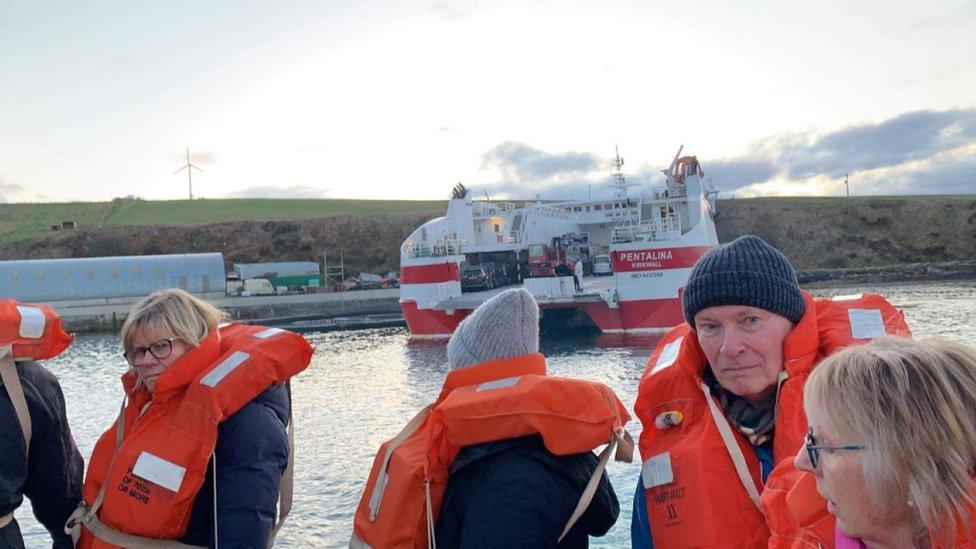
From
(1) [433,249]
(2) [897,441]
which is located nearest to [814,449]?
(2) [897,441]

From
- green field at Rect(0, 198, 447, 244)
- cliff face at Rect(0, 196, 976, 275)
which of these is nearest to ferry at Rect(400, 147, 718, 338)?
cliff face at Rect(0, 196, 976, 275)

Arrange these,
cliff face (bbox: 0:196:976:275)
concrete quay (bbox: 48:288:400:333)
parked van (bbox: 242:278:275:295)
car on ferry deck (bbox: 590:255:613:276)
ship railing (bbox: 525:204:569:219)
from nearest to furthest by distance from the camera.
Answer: car on ferry deck (bbox: 590:255:613:276) < ship railing (bbox: 525:204:569:219) < concrete quay (bbox: 48:288:400:333) < parked van (bbox: 242:278:275:295) < cliff face (bbox: 0:196:976:275)

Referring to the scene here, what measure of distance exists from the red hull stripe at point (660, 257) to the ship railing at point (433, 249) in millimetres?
6542

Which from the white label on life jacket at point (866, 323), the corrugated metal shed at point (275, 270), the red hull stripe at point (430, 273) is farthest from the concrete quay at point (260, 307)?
the white label on life jacket at point (866, 323)

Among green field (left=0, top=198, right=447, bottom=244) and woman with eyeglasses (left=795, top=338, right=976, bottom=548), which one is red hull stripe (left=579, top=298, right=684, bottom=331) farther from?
green field (left=0, top=198, right=447, bottom=244)

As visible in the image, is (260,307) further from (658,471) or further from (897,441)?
(897,441)

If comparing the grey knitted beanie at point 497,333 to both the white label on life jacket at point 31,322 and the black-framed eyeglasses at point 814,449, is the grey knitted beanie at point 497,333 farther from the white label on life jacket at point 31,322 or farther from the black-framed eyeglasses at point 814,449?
the white label on life jacket at point 31,322

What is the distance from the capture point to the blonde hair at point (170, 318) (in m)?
2.51

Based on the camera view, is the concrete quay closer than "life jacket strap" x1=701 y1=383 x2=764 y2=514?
No

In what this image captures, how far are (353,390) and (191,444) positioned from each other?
43.0 feet

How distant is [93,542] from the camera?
101 inches

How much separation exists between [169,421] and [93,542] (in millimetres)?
493

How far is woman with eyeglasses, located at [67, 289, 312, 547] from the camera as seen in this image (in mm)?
2344

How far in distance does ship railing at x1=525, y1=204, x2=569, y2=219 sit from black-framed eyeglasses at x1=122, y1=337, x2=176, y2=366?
30293 mm
